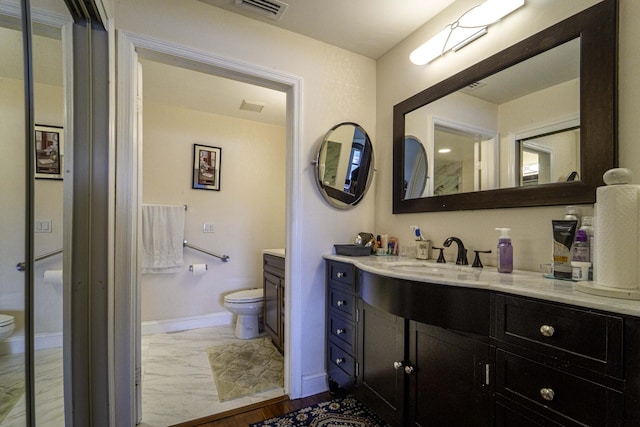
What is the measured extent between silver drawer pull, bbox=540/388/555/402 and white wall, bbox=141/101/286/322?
2960 mm

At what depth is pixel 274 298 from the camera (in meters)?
2.46

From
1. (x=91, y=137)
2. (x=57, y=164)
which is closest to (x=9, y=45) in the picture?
(x=57, y=164)

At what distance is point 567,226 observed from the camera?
109cm

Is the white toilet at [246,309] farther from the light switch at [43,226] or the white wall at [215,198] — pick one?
the light switch at [43,226]

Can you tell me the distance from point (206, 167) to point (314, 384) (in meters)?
2.43

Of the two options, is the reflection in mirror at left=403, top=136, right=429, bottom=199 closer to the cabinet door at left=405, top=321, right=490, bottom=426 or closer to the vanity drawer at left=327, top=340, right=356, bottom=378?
the cabinet door at left=405, top=321, right=490, bottom=426

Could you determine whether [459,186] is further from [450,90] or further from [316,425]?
[316,425]

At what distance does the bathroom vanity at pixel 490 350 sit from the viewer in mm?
713

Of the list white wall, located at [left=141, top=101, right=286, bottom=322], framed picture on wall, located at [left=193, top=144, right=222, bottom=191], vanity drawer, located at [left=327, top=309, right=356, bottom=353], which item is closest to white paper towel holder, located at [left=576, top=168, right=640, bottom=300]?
vanity drawer, located at [left=327, top=309, right=356, bottom=353]

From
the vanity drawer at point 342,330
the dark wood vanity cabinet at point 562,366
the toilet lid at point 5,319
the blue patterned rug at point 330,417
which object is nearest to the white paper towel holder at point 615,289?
the dark wood vanity cabinet at point 562,366

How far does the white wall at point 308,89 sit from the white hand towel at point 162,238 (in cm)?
169

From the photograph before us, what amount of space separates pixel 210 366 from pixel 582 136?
8.82 ft

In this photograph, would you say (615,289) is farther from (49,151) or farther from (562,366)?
(49,151)

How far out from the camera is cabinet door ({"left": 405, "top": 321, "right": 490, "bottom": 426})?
1000mm
